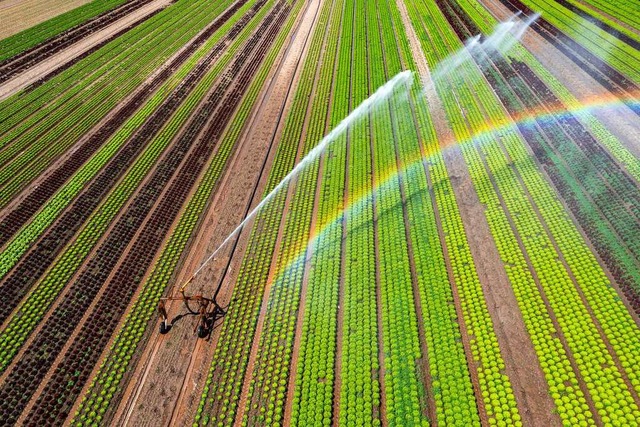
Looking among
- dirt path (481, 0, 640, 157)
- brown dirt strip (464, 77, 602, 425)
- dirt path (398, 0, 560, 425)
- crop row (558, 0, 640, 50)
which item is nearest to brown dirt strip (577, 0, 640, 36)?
crop row (558, 0, 640, 50)

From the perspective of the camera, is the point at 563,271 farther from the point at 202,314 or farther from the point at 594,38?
the point at 594,38

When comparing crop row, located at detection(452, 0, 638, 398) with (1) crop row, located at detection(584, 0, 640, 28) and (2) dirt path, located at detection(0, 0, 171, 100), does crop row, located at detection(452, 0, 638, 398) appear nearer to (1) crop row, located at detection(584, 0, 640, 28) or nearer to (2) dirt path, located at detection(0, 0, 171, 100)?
(1) crop row, located at detection(584, 0, 640, 28)

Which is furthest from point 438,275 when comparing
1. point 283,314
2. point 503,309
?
point 283,314

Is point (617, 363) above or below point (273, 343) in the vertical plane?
below

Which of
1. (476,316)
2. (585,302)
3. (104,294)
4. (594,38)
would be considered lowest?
(585,302)

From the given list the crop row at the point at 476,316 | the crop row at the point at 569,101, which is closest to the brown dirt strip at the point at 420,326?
the crop row at the point at 476,316

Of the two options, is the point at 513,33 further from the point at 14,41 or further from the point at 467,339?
the point at 14,41

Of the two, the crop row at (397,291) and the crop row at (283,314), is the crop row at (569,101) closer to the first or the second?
the crop row at (397,291)

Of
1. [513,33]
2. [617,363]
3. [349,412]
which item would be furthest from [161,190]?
[513,33]
